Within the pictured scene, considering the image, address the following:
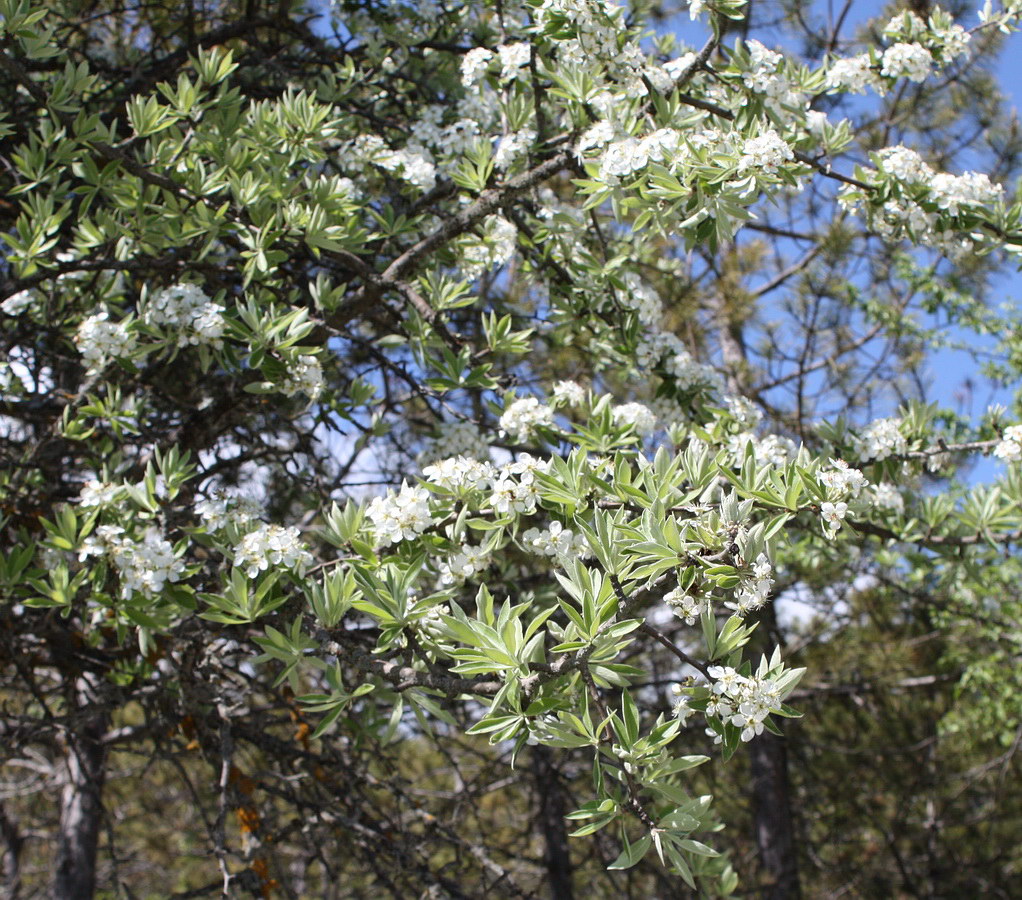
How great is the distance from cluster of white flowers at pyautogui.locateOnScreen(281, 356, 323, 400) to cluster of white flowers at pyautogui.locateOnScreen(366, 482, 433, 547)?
53cm

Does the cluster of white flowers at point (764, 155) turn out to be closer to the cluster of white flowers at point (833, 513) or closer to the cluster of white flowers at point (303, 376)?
the cluster of white flowers at point (833, 513)

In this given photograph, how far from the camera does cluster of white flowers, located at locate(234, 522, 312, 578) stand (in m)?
1.99

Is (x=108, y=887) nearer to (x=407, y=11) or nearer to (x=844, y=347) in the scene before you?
(x=407, y=11)

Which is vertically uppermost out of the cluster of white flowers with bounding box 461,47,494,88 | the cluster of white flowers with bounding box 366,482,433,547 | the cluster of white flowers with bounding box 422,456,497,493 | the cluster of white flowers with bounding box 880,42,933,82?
A: the cluster of white flowers with bounding box 461,47,494,88

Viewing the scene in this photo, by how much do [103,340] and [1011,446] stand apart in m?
2.46

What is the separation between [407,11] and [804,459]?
2.57m

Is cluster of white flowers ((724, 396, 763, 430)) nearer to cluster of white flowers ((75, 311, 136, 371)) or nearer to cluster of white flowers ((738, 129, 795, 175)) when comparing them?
cluster of white flowers ((738, 129, 795, 175))

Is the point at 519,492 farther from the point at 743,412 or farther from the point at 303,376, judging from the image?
the point at 743,412

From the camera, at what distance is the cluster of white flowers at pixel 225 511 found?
7.16 ft

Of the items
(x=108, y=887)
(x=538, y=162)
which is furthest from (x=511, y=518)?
(x=108, y=887)

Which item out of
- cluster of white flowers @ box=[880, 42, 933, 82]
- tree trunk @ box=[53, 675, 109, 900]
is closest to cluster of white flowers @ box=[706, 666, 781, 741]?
cluster of white flowers @ box=[880, 42, 933, 82]

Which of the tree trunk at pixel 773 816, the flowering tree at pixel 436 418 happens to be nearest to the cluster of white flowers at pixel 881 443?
the flowering tree at pixel 436 418

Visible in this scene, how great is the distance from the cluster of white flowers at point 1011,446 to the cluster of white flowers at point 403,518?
1.52 meters

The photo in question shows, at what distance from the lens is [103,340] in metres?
2.47
